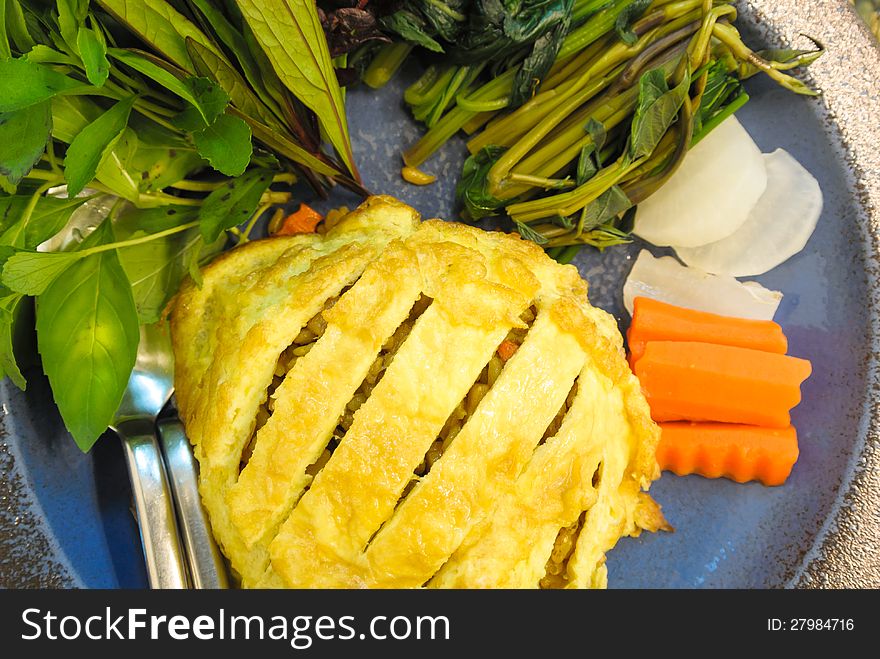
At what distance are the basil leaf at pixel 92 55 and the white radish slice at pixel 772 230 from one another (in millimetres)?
2718

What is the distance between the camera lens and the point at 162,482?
2.88 m

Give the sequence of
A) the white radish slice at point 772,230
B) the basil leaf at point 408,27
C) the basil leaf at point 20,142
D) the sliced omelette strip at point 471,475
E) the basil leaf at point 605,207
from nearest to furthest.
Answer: the basil leaf at point 20,142, the sliced omelette strip at point 471,475, the basil leaf at point 408,27, the basil leaf at point 605,207, the white radish slice at point 772,230

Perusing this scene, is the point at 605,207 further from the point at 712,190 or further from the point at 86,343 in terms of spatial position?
the point at 86,343

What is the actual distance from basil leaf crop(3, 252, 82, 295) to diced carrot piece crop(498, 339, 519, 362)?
158cm

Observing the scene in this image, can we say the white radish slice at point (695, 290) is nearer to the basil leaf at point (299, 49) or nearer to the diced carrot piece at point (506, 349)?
the diced carrot piece at point (506, 349)

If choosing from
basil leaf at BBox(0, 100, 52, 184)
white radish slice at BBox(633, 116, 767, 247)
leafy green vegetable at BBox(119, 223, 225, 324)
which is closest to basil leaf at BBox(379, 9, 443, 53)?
leafy green vegetable at BBox(119, 223, 225, 324)

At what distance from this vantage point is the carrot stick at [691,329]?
11.2 feet

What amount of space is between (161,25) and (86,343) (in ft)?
3.82

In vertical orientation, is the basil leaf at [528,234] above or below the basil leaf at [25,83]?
below

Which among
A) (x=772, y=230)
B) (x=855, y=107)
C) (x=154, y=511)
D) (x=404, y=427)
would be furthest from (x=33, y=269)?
(x=855, y=107)

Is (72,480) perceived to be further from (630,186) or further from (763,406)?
(763,406)

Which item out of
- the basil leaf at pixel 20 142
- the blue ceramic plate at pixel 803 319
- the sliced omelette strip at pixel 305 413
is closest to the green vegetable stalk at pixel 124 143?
the basil leaf at pixel 20 142

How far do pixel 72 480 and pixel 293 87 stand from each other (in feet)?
6.43
